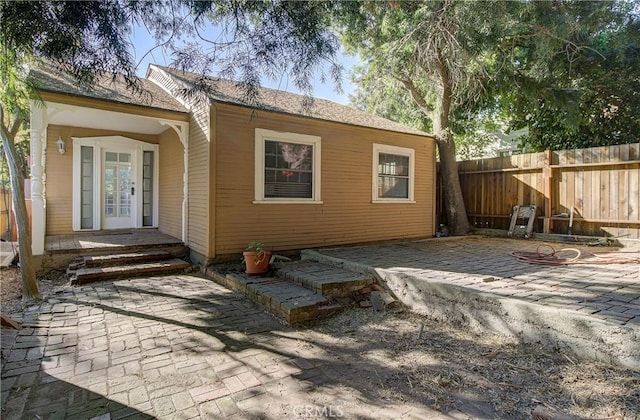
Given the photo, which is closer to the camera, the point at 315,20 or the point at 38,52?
the point at 38,52

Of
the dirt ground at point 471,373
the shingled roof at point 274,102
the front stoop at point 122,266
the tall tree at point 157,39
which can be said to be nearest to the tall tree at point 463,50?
the tall tree at point 157,39

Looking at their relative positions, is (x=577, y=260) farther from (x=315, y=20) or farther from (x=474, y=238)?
(x=315, y=20)

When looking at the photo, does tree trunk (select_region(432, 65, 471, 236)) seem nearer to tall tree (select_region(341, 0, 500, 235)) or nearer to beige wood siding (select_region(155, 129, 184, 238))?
tall tree (select_region(341, 0, 500, 235))

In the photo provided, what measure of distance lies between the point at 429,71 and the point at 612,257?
5.30 meters

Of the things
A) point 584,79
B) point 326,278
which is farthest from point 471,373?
point 584,79

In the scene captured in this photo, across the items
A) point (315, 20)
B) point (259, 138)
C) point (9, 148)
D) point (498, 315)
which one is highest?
point (315, 20)

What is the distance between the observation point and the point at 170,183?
26.0 feet

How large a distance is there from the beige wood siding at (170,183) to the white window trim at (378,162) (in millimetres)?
4241

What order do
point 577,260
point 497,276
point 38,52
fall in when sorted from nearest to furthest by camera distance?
point 38,52 → point 497,276 → point 577,260

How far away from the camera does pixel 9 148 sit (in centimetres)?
442

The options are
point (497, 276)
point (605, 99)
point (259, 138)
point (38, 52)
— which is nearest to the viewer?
point (38, 52)

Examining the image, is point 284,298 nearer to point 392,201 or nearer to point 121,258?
point 121,258

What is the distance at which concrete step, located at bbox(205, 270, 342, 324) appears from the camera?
3.76 m

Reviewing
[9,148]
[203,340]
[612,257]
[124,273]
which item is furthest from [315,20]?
[612,257]
